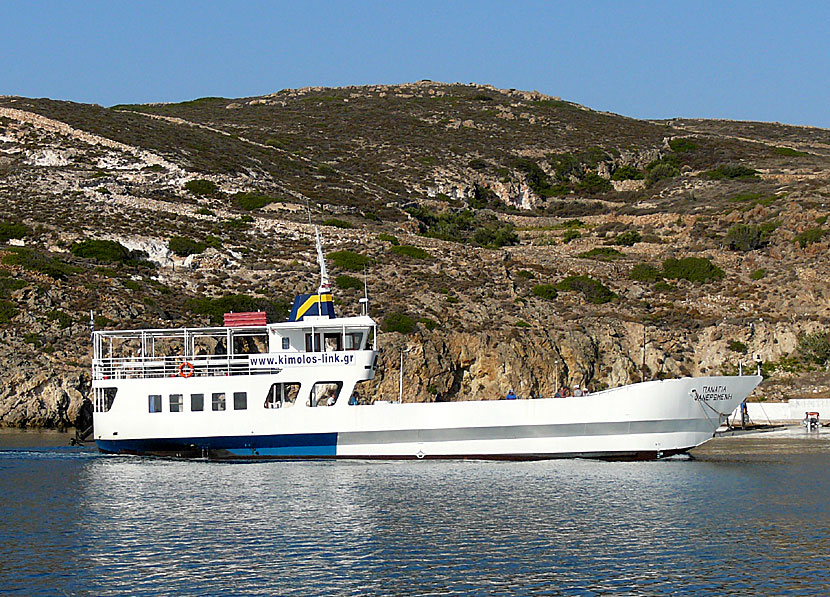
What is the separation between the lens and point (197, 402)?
37312 mm

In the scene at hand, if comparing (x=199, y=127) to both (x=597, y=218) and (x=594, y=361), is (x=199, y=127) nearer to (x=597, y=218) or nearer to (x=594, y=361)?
(x=597, y=218)

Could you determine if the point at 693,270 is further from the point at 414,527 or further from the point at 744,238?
the point at 414,527

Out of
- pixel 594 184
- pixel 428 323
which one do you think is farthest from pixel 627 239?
pixel 428 323

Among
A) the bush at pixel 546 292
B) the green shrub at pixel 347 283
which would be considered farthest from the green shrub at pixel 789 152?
the green shrub at pixel 347 283

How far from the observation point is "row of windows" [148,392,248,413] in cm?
3703

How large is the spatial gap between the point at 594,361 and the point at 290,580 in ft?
133

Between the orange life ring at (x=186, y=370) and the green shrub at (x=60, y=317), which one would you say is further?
the green shrub at (x=60, y=317)

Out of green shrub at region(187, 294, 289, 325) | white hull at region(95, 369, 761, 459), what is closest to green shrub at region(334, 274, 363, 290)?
green shrub at region(187, 294, 289, 325)

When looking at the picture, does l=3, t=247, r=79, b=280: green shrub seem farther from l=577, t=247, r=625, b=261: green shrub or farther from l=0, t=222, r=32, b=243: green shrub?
l=577, t=247, r=625, b=261: green shrub

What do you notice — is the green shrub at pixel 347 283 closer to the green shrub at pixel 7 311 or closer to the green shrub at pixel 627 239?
the green shrub at pixel 7 311

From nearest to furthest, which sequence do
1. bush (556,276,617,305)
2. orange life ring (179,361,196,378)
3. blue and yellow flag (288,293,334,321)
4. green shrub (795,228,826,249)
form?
orange life ring (179,361,196,378)
blue and yellow flag (288,293,334,321)
bush (556,276,617,305)
green shrub (795,228,826,249)

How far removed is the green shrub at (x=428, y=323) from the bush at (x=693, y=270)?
825 inches

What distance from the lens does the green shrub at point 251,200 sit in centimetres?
8450

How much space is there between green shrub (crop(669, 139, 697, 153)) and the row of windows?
98.4 m
